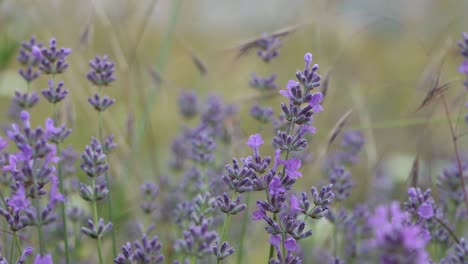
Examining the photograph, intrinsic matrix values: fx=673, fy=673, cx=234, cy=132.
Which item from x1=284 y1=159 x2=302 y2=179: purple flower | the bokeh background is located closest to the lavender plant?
x1=284 y1=159 x2=302 y2=179: purple flower

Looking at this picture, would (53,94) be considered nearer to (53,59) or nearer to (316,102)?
(53,59)

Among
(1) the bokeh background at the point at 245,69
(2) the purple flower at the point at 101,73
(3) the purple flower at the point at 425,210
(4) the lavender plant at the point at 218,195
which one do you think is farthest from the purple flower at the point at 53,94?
(3) the purple flower at the point at 425,210

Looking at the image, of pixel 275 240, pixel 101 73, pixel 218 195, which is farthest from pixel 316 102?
pixel 101 73

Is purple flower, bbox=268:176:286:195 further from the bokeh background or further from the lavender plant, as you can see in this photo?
the bokeh background

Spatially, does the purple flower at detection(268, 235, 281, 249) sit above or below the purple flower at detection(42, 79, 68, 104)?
below

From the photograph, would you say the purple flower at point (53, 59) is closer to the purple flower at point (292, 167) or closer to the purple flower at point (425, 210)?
the purple flower at point (292, 167)

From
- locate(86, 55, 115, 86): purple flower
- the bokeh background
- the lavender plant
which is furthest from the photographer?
the bokeh background

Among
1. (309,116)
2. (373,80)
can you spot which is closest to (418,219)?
(309,116)

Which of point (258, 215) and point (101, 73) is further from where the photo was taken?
point (101, 73)

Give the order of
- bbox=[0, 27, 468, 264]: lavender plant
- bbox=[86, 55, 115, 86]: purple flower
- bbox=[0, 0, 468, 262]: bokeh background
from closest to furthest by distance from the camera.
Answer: bbox=[0, 27, 468, 264]: lavender plant
bbox=[86, 55, 115, 86]: purple flower
bbox=[0, 0, 468, 262]: bokeh background
